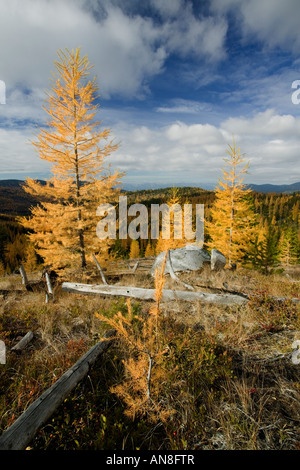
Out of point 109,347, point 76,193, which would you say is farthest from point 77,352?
point 76,193

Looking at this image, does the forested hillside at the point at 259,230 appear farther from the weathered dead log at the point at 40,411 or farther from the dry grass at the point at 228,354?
the weathered dead log at the point at 40,411

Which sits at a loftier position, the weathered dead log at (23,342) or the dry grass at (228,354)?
the dry grass at (228,354)

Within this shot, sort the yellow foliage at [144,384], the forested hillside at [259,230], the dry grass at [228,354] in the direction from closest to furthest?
the dry grass at [228,354] → the yellow foliage at [144,384] → the forested hillside at [259,230]

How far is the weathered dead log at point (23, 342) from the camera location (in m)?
4.15

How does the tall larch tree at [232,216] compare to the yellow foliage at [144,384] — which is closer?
the yellow foliage at [144,384]

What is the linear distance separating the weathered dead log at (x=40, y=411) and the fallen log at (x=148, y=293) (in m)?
3.31

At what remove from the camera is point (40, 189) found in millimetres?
9742

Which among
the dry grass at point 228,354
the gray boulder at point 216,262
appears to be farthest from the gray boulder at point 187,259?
the dry grass at point 228,354

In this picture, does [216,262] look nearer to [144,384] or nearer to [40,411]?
[144,384]

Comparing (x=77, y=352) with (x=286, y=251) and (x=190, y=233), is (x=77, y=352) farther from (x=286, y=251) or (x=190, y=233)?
(x=286, y=251)

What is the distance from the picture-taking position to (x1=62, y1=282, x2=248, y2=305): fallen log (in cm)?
566

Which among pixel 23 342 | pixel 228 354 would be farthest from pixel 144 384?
pixel 23 342

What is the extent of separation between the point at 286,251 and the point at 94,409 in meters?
37.7

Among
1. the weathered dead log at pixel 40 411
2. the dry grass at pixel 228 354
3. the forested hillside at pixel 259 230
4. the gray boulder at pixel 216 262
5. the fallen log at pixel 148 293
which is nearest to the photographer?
the weathered dead log at pixel 40 411
